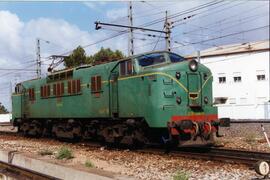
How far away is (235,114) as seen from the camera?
38344 millimetres

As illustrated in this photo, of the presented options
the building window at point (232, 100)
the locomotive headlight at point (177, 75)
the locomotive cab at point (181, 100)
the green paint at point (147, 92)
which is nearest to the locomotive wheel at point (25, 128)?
the green paint at point (147, 92)

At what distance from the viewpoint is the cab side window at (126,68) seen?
14688 millimetres

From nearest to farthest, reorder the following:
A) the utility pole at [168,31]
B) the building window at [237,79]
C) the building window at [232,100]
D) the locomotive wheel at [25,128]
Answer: the locomotive wheel at [25,128] < the utility pole at [168,31] < the building window at [237,79] < the building window at [232,100]

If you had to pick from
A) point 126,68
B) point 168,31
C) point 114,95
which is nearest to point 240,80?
point 168,31

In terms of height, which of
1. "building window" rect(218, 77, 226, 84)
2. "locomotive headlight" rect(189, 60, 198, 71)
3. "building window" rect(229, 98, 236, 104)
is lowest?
"building window" rect(229, 98, 236, 104)

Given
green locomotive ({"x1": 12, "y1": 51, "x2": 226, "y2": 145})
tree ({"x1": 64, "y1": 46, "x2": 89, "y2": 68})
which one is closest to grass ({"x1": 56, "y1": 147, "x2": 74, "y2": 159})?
green locomotive ({"x1": 12, "y1": 51, "x2": 226, "y2": 145})

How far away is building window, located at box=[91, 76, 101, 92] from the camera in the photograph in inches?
651

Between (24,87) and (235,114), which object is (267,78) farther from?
(24,87)

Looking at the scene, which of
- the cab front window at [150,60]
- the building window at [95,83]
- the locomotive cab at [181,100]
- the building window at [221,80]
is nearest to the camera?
the locomotive cab at [181,100]

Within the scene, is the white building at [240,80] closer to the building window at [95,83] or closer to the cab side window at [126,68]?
the building window at [95,83]

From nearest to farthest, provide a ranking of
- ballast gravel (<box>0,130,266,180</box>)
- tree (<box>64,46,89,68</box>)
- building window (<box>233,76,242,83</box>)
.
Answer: ballast gravel (<box>0,130,266,180</box>) < building window (<box>233,76,242,83</box>) < tree (<box>64,46,89,68</box>)

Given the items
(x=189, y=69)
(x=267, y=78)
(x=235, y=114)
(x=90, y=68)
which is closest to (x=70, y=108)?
(x=90, y=68)

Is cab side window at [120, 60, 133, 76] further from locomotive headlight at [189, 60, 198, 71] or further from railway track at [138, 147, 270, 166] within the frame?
railway track at [138, 147, 270, 166]

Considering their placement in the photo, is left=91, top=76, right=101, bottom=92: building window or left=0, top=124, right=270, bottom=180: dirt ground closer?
left=0, top=124, right=270, bottom=180: dirt ground
